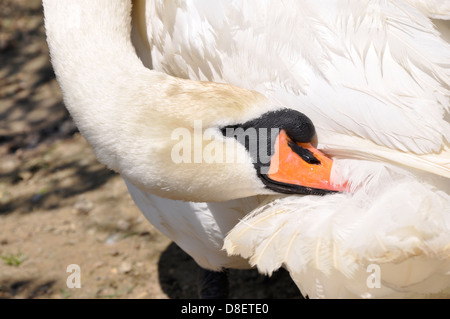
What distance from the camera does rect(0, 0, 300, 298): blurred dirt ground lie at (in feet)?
11.3

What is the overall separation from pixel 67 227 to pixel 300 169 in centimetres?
215

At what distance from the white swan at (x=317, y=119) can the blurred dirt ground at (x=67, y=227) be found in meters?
1.40

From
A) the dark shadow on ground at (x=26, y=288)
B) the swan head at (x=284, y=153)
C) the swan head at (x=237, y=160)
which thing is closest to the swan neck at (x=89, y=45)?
the swan head at (x=237, y=160)

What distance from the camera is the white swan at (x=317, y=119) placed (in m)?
1.93

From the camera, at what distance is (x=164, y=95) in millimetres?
2035

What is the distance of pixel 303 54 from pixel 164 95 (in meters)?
0.47

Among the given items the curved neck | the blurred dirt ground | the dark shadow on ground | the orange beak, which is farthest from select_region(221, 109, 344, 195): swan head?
the dark shadow on ground

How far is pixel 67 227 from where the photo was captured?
12.5 feet

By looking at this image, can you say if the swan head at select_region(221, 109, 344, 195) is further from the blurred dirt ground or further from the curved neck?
the blurred dirt ground

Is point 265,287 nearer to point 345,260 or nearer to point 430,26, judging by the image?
point 345,260

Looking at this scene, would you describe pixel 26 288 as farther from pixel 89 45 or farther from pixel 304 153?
pixel 304 153

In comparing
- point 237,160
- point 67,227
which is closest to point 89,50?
point 237,160
